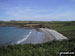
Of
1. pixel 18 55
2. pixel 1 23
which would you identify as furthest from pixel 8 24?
pixel 18 55

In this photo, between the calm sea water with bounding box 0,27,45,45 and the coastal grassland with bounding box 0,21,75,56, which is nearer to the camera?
the coastal grassland with bounding box 0,21,75,56

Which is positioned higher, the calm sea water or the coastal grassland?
the coastal grassland

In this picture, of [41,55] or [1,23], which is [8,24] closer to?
[1,23]

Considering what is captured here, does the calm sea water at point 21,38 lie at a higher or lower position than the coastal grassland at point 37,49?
lower

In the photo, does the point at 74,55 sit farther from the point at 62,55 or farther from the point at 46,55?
the point at 46,55

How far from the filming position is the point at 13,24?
173250 millimetres

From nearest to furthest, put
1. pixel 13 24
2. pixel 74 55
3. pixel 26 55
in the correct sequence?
pixel 74 55 → pixel 26 55 → pixel 13 24

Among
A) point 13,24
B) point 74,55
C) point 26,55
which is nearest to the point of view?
point 74,55

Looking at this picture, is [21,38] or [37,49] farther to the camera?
[21,38]

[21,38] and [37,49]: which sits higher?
[37,49]

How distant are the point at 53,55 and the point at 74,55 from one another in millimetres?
1794

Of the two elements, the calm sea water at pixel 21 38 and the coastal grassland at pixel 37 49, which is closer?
the coastal grassland at pixel 37 49

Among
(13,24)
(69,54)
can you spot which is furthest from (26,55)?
(13,24)

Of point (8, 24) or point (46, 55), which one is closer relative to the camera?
point (46, 55)
